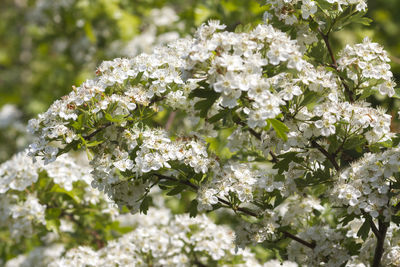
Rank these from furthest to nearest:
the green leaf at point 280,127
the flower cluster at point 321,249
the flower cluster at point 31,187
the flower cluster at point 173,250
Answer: the flower cluster at point 31,187 → the flower cluster at point 173,250 → the flower cluster at point 321,249 → the green leaf at point 280,127

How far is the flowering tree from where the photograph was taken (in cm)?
184

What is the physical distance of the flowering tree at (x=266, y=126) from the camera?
1838mm

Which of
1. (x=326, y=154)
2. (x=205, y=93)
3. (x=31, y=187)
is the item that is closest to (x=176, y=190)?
(x=205, y=93)

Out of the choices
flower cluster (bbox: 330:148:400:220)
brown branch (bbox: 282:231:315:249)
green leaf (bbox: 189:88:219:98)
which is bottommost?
brown branch (bbox: 282:231:315:249)

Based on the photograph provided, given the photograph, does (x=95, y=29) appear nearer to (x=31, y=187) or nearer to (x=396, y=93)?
(x=31, y=187)

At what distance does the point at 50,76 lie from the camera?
6.52 m

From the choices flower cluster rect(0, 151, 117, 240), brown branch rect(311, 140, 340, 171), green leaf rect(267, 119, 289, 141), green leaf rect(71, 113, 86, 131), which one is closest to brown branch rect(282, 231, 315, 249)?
brown branch rect(311, 140, 340, 171)

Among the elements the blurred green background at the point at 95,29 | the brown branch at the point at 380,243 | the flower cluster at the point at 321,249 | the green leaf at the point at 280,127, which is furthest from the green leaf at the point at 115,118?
the blurred green background at the point at 95,29

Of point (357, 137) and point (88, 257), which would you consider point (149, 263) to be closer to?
point (88, 257)

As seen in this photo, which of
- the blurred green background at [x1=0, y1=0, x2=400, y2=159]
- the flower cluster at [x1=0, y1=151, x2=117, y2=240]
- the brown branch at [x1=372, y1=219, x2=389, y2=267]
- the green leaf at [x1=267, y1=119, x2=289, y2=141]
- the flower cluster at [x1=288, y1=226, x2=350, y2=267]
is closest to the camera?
the green leaf at [x1=267, y1=119, x2=289, y2=141]

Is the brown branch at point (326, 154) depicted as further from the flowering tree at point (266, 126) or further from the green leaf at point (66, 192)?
the green leaf at point (66, 192)

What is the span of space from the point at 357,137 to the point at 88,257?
173cm

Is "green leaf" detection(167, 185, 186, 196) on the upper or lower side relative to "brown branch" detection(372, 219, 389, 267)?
upper

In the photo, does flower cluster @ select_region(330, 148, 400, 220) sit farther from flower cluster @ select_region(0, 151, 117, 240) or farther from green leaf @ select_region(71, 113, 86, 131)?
flower cluster @ select_region(0, 151, 117, 240)
